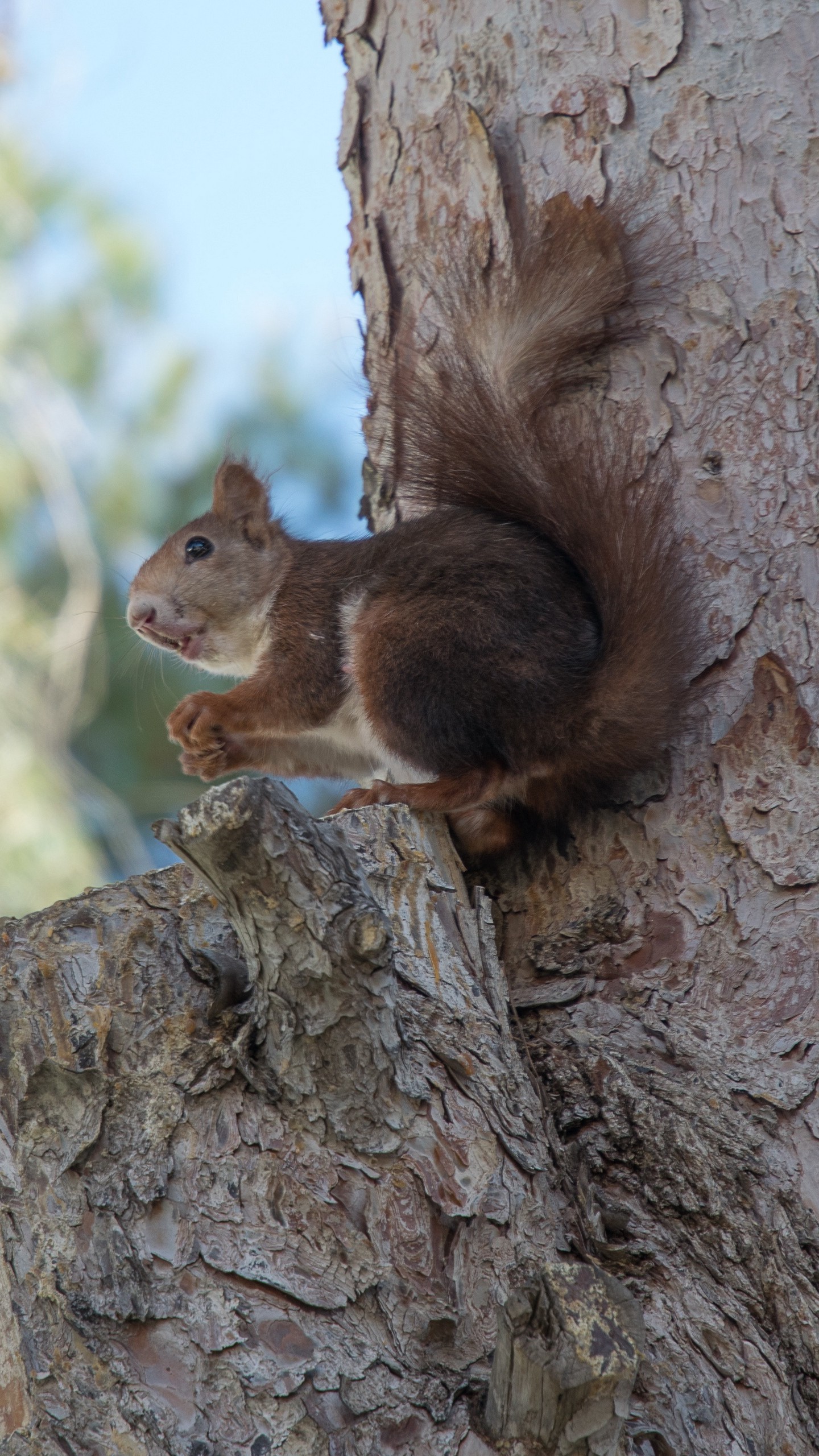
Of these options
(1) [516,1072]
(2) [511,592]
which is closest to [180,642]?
(2) [511,592]

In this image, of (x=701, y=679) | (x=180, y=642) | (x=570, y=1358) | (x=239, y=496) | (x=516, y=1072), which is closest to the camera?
(x=570, y=1358)

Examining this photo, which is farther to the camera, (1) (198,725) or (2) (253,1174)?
(1) (198,725)

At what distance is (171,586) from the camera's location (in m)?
1.85

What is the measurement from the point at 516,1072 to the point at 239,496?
1.11m

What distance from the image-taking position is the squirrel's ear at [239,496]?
192cm

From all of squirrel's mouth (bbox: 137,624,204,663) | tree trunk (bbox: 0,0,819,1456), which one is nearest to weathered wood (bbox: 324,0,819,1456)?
tree trunk (bbox: 0,0,819,1456)

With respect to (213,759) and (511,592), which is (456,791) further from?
(213,759)

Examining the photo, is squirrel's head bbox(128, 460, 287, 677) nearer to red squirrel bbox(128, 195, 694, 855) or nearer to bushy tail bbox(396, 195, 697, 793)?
red squirrel bbox(128, 195, 694, 855)

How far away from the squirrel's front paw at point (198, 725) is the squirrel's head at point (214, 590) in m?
0.18

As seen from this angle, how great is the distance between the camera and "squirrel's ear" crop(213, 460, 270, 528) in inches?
75.7

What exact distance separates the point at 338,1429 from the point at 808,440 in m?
→ 1.01

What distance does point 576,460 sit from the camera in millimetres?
1359

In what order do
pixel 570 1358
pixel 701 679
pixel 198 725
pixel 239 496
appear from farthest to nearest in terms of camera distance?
pixel 239 496, pixel 198 725, pixel 701 679, pixel 570 1358

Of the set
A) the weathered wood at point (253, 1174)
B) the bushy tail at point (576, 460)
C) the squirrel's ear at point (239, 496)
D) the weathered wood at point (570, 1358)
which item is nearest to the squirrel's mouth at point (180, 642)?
the squirrel's ear at point (239, 496)
